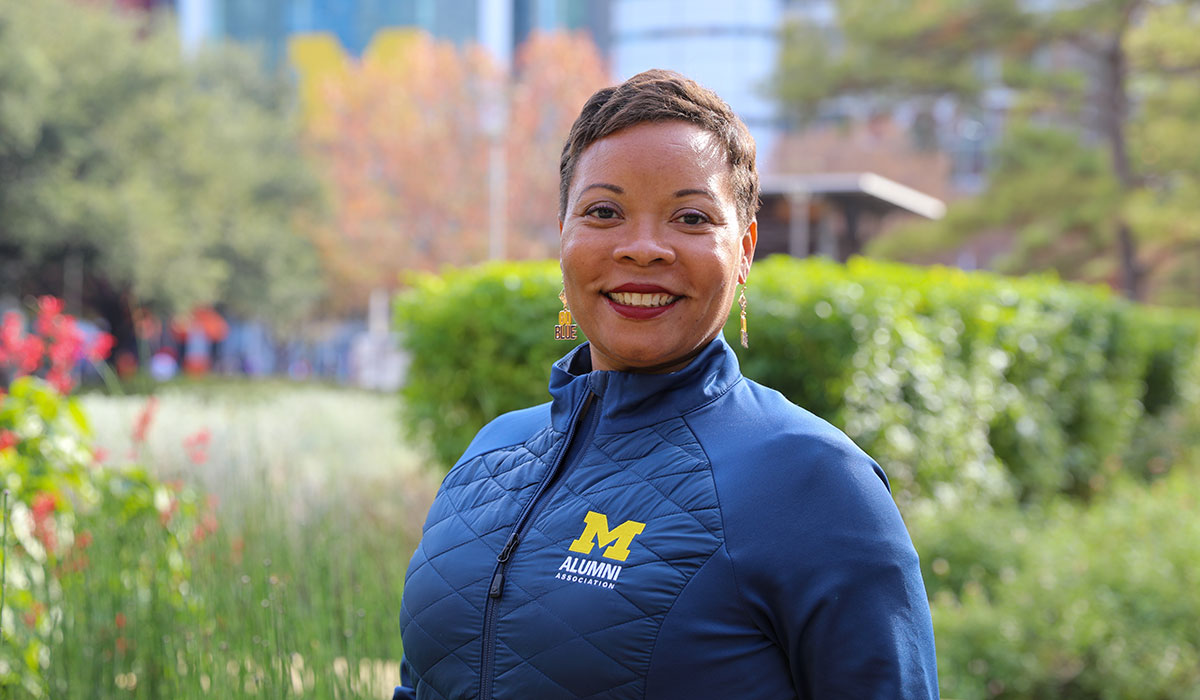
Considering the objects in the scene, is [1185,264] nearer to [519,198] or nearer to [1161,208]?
[1161,208]

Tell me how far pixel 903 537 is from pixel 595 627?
1.41 feet

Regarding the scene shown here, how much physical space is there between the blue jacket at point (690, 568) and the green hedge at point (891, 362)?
15.1ft

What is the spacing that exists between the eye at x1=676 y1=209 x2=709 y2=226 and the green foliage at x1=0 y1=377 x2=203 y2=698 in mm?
2285

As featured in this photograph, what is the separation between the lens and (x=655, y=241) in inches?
69.6

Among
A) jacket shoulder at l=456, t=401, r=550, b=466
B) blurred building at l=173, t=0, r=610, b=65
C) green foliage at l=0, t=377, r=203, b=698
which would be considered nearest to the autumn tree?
blurred building at l=173, t=0, r=610, b=65

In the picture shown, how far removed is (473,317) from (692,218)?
5.63m

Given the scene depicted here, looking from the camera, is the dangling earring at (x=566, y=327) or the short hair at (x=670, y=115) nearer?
the short hair at (x=670, y=115)

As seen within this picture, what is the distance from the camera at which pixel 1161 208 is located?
1827cm

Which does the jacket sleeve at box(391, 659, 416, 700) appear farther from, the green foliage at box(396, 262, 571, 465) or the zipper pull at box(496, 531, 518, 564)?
the green foliage at box(396, 262, 571, 465)

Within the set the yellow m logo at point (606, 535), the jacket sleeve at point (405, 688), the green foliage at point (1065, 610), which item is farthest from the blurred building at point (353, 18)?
the yellow m logo at point (606, 535)

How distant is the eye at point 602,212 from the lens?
1802 millimetres

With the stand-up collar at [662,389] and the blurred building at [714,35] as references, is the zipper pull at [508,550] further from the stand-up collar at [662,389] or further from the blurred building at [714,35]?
the blurred building at [714,35]

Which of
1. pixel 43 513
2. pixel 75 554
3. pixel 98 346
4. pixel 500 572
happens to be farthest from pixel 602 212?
pixel 98 346

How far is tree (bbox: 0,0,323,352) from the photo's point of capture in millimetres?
23750
